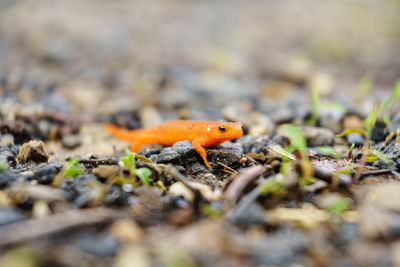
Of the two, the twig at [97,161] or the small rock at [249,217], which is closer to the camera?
the small rock at [249,217]

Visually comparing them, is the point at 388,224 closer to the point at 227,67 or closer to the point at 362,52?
the point at 227,67

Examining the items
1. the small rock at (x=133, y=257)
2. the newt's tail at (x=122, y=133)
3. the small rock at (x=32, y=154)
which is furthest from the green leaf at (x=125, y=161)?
the newt's tail at (x=122, y=133)

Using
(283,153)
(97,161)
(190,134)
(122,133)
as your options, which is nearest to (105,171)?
(97,161)

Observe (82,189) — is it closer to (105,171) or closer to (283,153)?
(105,171)

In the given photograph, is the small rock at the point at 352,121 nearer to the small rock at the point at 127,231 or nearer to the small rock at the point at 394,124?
the small rock at the point at 394,124

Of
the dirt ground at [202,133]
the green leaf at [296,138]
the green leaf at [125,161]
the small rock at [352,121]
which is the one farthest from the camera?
the small rock at [352,121]

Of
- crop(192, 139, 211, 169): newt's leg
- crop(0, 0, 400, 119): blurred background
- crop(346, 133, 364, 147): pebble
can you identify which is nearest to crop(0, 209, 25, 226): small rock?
crop(192, 139, 211, 169): newt's leg

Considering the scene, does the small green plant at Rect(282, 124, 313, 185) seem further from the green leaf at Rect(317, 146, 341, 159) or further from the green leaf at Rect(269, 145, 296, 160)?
the green leaf at Rect(317, 146, 341, 159)
